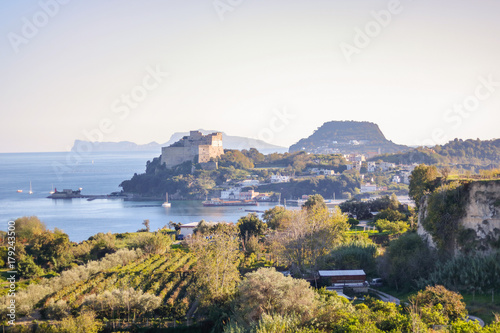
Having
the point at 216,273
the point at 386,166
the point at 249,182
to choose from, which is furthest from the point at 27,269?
the point at 386,166

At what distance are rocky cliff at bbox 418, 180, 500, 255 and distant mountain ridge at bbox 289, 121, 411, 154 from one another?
11833 cm

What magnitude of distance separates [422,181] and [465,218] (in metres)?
5.70

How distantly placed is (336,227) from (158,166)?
61.6 metres

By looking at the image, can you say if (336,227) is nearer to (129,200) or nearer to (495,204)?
(495,204)

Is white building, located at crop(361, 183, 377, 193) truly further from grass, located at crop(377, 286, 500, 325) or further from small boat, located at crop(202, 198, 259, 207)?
grass, located at crop(377, 286, 500, 325)

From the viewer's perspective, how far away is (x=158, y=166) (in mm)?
75625

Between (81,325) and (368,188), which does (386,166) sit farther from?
(81,325)

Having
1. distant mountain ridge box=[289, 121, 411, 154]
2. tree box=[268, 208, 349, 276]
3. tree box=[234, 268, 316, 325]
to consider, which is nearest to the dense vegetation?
distant mountain ridge box=[289, 121, 411, 154]

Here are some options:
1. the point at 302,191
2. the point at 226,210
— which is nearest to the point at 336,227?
the point at 226,210

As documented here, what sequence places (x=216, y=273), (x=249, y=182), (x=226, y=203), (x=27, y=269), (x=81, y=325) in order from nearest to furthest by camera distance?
(x=81, y=325) → (x=216, y=273) → (x=27, y=269) → (x=226, y=203) → (x=249, y=182)

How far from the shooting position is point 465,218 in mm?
13312

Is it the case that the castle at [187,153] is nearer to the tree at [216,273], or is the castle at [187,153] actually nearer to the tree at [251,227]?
the tree at [251,227]

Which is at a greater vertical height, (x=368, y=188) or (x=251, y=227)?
(x=368, y=188)

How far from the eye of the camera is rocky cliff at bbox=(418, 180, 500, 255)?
12.7m
